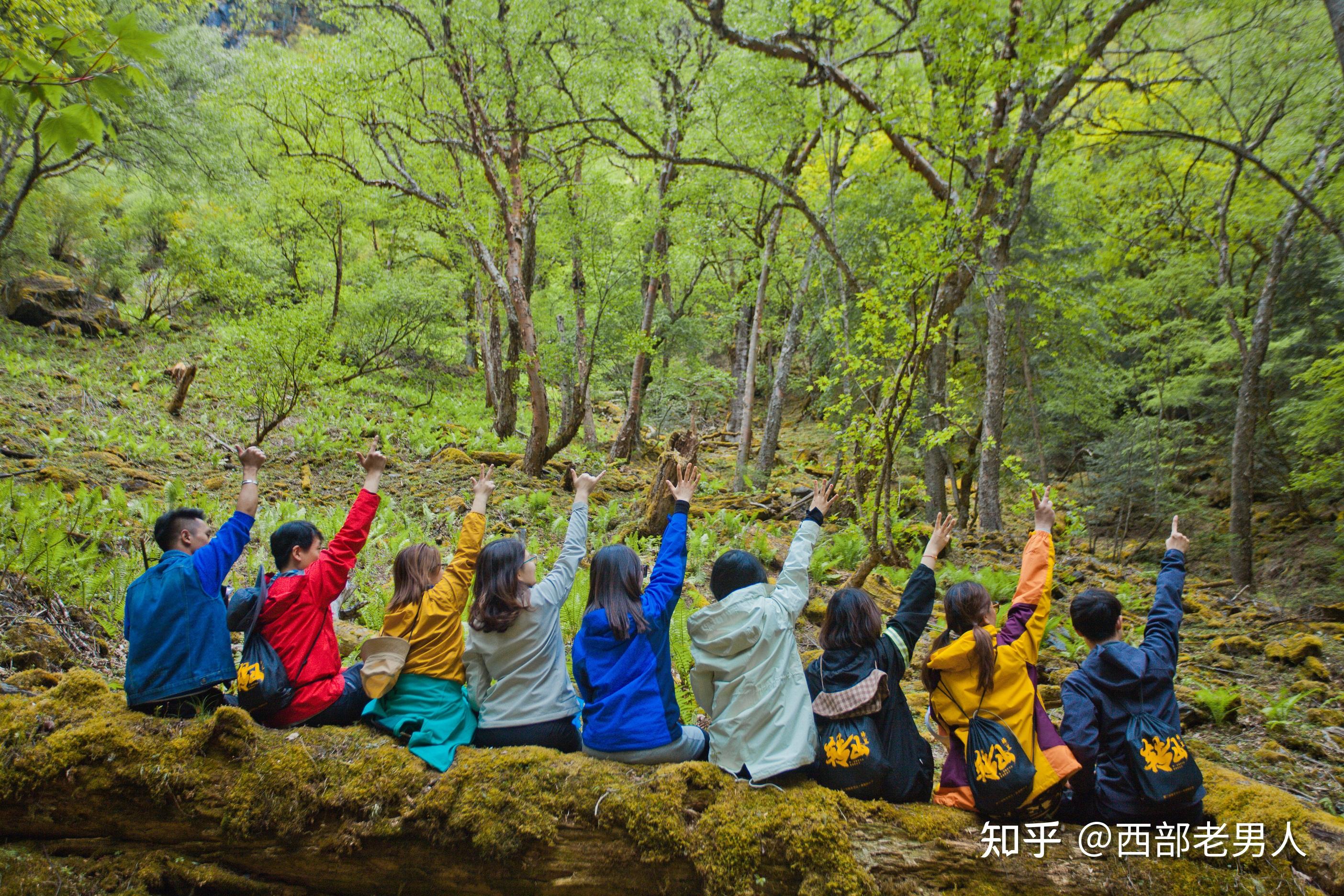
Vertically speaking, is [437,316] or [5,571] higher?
[437,316]

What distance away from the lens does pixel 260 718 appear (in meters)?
3.14

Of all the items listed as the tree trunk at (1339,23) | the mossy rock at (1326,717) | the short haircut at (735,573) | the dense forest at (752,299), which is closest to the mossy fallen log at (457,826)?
the dense forest at (752,299)

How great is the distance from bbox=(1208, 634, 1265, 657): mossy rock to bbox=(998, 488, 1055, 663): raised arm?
4.70 metres

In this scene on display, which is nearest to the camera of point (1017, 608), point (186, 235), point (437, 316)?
point (1017, 608)

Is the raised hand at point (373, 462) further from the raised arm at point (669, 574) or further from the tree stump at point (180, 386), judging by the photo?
the tree stump at point (180, 386)

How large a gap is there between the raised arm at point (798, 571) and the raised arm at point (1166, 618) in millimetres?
1529

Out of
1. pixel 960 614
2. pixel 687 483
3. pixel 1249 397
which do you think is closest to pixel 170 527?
pixel 687 483

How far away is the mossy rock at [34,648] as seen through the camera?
12.7 ft

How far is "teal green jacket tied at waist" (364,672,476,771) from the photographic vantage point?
3.12 m

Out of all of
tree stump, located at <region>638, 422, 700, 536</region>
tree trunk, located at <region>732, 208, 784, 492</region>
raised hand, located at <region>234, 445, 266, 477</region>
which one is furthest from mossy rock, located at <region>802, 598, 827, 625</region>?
tree trunk, located at <region>732, 208, 784, 492</region>

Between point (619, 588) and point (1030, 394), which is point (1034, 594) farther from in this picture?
point (1030, 394)

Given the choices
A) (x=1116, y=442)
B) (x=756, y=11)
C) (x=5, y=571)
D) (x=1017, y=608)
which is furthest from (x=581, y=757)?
(x=1116, y=442)

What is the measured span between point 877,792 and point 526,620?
191cm

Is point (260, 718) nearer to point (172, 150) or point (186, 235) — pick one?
point (172, 150)
